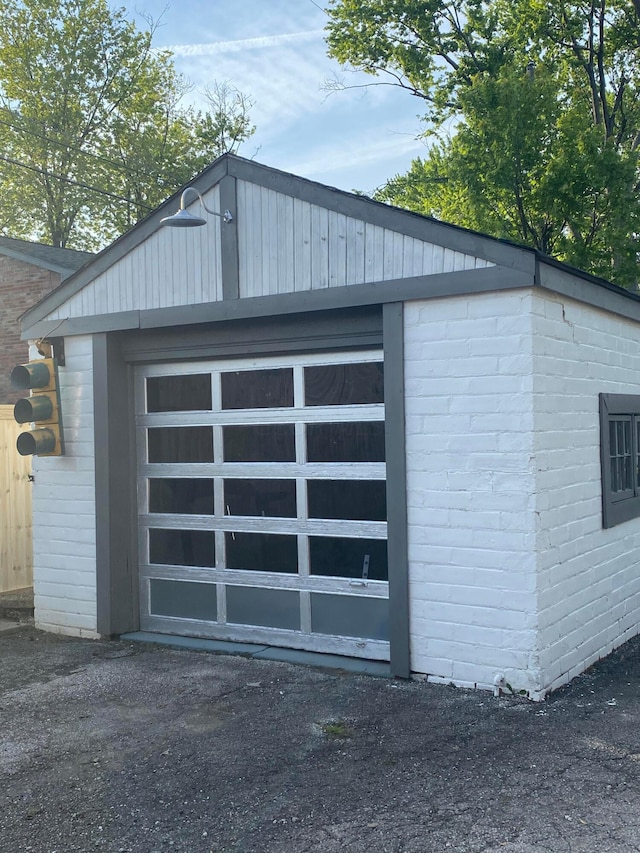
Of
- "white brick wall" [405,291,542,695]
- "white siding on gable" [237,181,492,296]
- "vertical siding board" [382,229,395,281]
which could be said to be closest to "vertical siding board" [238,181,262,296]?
"white siding on gable" [237,181,492,296]

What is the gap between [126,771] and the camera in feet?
15.6

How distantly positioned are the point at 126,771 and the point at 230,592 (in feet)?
9.18

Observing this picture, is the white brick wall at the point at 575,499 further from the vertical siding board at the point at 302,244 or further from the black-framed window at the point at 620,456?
the vertical siding board at the point at 302,244

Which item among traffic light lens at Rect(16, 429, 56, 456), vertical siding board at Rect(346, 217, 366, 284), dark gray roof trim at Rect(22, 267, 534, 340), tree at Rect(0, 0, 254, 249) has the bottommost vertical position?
traffic light lens at Rect(16, 429, 56, 456)

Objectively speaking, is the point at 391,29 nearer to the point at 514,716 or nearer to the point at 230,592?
the point at 230,592

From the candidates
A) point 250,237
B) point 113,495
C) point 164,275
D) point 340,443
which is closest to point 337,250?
point 250,237

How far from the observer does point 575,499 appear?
21.2ft

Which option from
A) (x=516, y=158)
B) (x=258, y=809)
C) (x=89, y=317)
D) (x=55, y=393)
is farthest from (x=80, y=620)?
(x=516, y=158)

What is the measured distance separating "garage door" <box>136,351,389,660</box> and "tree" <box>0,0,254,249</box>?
75.9 ft

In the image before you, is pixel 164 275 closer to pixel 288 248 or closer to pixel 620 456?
pixel 288 248

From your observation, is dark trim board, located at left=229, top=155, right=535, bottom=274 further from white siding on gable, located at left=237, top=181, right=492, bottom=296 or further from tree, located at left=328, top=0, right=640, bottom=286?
tree, located at left=328, top=0, right=640, bottom=286

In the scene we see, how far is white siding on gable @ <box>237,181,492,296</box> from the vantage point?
6.27 meters

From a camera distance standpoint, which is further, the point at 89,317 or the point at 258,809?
the point at 89,317

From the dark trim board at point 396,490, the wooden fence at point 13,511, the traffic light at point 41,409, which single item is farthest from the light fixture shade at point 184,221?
the wooden fence at point 13,511
